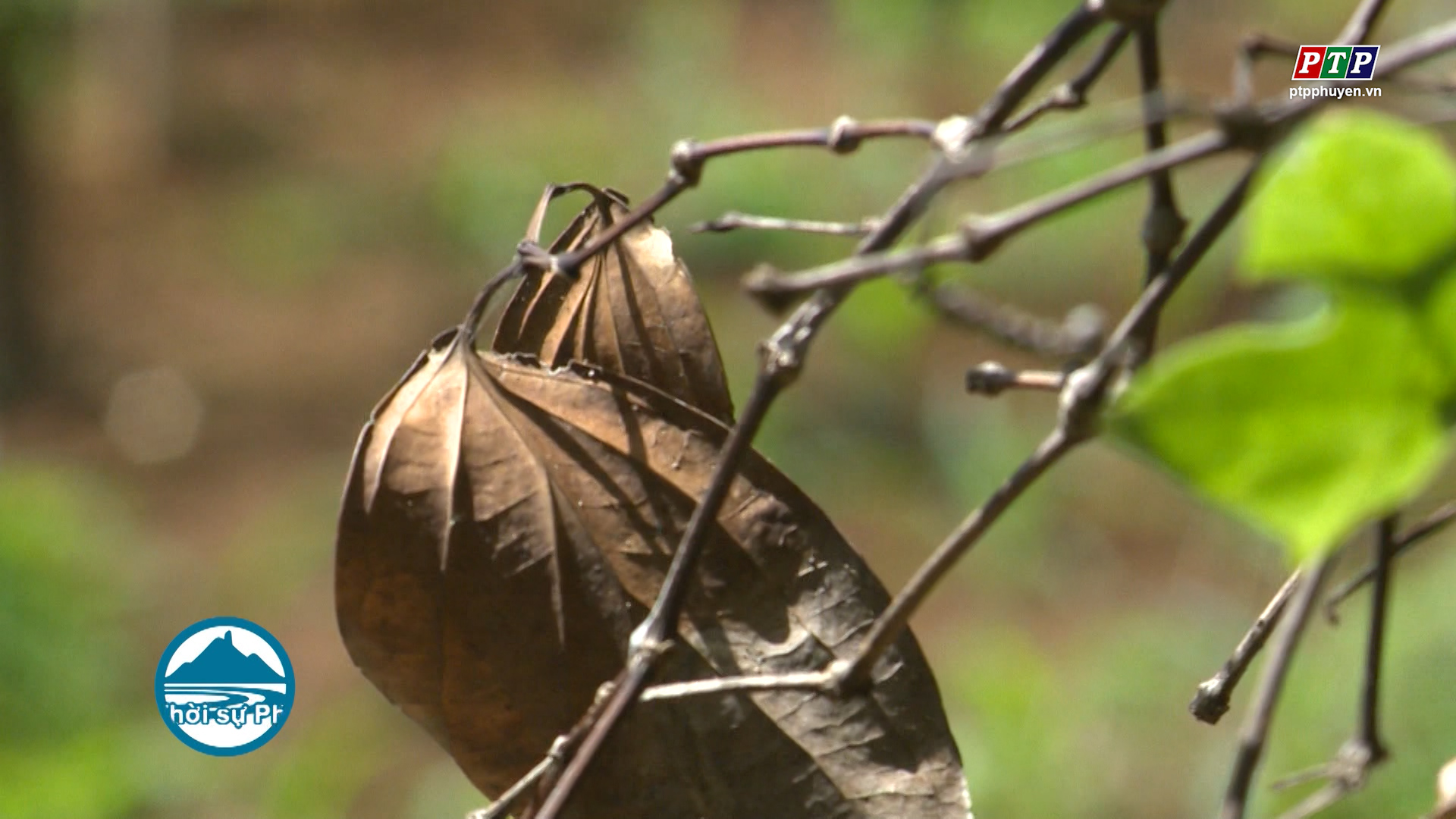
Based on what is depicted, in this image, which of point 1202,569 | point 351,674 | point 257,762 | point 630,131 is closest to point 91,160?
point 630,131

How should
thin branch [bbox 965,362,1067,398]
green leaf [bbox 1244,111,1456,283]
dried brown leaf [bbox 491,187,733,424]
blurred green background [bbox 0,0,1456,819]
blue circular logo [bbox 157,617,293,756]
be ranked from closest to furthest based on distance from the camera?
green leaf [bbox 1244,111,1456,283] → thin branch [bbox 965,362,1067,398] → dried brown leaf [bbox 491,187,733,424] → blue circular logo [bbox 157,617,293,756] → blurred green background [bbox 0,0,1456,819]

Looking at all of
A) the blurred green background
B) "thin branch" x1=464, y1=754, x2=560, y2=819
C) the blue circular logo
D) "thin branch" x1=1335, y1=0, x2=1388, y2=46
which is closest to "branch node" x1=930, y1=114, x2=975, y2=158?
"thin branch" x1=1335, y1=0, x2=1388, y2=46

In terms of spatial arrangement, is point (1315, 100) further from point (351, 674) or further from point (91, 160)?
point (91, 160)

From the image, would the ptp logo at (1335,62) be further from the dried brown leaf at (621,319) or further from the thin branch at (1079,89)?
the dried brown leaf at (621,319)

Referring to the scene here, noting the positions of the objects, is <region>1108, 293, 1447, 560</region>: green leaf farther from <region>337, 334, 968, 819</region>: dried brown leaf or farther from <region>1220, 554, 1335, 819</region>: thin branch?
<region>337, 334, 968, 819</region>: dried brown leaf

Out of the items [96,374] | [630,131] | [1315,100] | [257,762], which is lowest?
[257,762]

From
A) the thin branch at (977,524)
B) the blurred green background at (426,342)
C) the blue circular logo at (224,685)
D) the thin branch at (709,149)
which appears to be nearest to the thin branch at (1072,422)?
the thin branch at (977,524)

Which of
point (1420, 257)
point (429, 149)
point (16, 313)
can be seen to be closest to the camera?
point (1420, 257)
